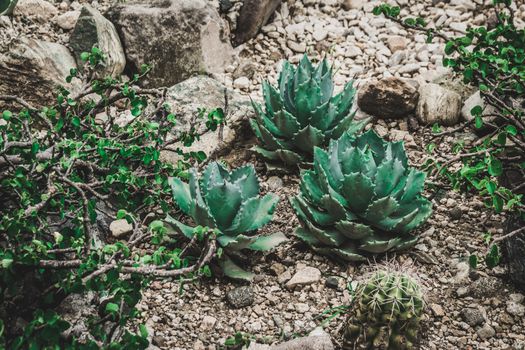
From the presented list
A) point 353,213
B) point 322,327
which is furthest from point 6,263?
point 353,213

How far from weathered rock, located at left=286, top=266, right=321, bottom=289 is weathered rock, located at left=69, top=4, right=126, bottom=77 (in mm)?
2136

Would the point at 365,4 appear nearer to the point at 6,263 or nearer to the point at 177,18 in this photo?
the point at 177,18

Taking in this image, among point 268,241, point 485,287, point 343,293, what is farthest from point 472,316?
point 268,241

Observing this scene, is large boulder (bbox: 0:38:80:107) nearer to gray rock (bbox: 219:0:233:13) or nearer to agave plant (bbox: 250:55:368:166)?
agave plant (bbox: 250:55:368:166)

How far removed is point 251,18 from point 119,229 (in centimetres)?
258

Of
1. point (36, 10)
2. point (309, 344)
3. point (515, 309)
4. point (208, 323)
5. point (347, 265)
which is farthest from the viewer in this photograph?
point (36, 10)

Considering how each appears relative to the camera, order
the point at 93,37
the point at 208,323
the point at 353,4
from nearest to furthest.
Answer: the point at 208,323, the point at 93,37, the point at 353,4

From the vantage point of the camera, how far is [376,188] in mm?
2883

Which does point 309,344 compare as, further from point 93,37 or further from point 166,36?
point 166,36

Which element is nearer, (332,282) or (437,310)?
(437,310)

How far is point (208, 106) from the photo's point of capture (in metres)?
3.90

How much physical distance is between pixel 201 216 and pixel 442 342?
122 centimetres

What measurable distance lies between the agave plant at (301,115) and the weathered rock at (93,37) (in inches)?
50.0

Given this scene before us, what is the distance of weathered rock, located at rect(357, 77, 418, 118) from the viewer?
3996mm
